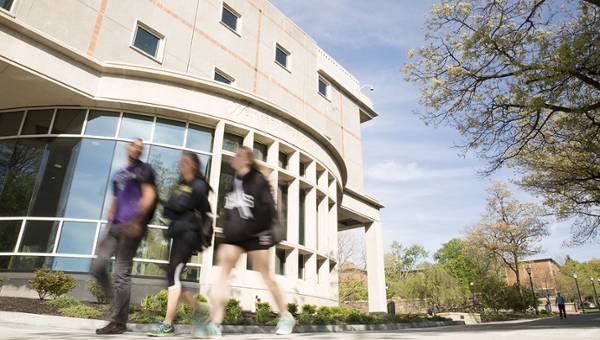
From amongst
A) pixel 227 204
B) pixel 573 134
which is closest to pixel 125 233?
pixel 227 204

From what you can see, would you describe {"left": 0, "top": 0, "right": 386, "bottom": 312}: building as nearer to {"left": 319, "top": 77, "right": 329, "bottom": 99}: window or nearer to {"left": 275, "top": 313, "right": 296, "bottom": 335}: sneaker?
{"left": 319, "top": 77, "right": 329, "bottom": 99}: window

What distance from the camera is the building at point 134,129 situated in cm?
1120

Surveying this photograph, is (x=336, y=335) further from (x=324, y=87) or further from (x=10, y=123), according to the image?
(x=324, y=87)

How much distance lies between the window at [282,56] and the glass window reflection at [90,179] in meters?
11.9

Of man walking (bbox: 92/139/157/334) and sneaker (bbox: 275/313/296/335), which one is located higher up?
man walking (bbox: 92/139/157/334)

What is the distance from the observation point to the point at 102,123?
1268cm

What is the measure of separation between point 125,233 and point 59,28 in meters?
11.5

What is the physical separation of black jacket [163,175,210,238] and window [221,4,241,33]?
1620 cm

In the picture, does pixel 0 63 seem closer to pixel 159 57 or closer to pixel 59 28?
pixel 59 28

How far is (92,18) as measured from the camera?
44.0ft

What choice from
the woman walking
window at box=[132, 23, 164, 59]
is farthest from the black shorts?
window at box=[132, 23, 164, 59]

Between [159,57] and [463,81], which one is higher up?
[159,57]

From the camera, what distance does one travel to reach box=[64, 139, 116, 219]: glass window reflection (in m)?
11.5

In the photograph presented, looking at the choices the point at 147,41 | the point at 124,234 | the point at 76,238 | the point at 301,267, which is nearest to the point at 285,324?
the point at 124,234
